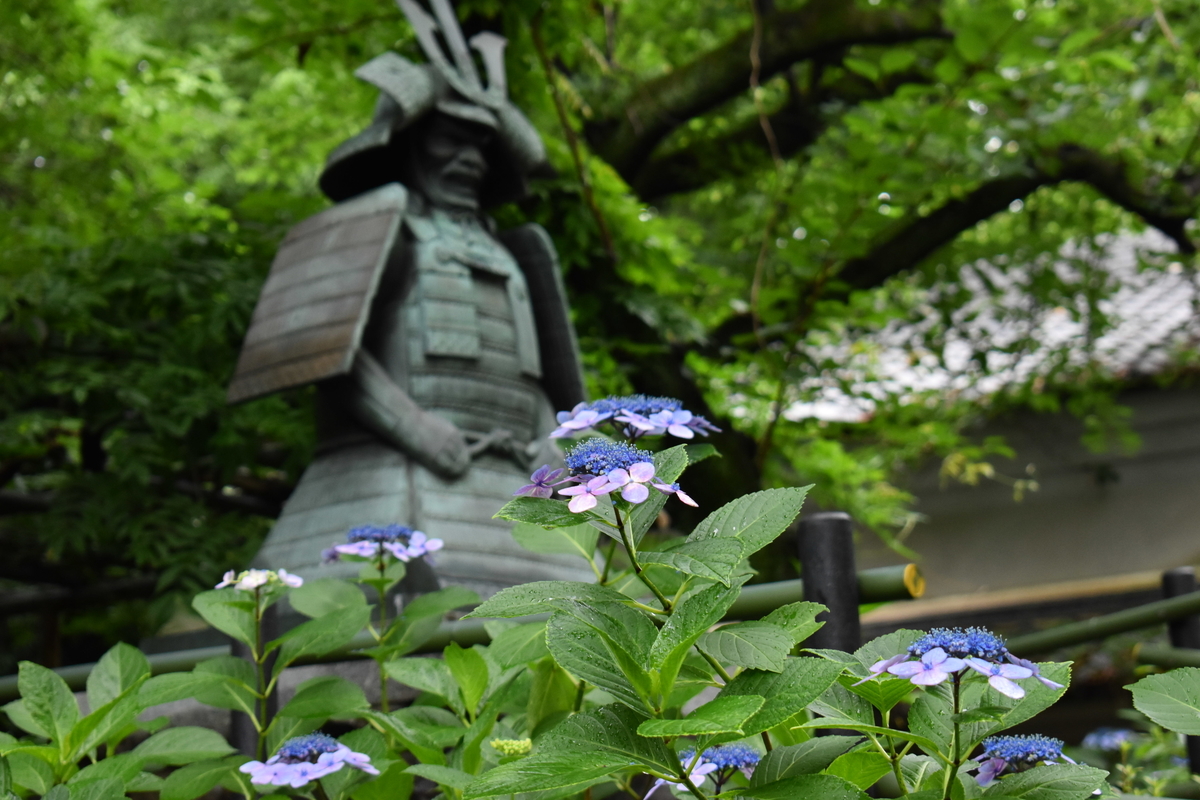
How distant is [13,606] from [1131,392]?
698 cm

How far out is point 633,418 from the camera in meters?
0.94

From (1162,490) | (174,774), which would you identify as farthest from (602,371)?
(1162,490)

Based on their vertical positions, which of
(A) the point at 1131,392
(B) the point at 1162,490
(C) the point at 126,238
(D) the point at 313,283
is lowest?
(B) the point at 1162,490

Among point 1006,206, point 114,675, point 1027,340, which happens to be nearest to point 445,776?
point 114,675

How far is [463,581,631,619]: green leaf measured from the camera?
2.63 feet

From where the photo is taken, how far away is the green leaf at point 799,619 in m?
0.86

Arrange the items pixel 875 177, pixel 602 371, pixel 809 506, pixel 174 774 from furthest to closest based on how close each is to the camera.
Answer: pixel 809 506 < pixel 602 371 < pixel 875 177 < pixel 174 774

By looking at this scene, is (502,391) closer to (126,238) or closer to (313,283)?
(313,283)

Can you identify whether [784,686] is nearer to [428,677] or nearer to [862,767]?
[862,767]

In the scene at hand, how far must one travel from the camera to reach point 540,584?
2.74 ft

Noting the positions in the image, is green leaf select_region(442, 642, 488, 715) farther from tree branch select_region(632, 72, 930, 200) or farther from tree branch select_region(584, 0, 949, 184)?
tree branch select_region(632, 72, 930, 200)

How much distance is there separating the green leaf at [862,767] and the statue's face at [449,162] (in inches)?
107

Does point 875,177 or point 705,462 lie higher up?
point 875,177

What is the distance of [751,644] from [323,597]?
32.5 inches
